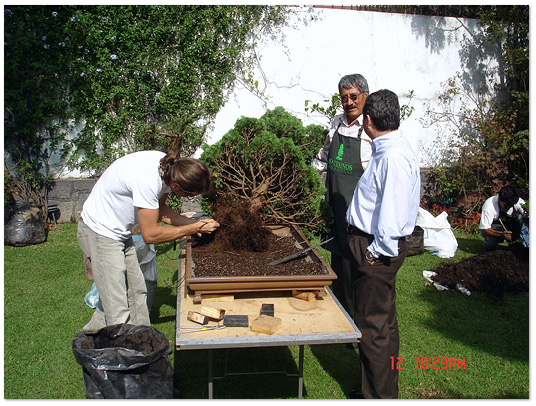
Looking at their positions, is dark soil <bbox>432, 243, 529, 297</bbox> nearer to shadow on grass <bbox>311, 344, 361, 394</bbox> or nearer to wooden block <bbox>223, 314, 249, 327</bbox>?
shadow on grass <bbox>311, 344, 361, 394</bbox>

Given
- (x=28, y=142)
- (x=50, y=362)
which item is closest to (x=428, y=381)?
(x=50, y=362)

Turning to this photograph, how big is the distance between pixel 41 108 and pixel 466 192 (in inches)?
279

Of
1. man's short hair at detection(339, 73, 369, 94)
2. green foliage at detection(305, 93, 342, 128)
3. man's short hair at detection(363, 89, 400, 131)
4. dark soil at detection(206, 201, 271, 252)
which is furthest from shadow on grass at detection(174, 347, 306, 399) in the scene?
green foliage at detection(305, 93, 342, 128)

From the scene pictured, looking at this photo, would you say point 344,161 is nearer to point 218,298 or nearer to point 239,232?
point 239,232

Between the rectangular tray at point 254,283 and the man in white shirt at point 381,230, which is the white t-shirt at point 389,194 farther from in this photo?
the rectangular tray at point 254,283

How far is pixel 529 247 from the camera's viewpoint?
5.91 m

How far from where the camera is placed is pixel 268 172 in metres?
4.40

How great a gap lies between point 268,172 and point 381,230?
5.36ft

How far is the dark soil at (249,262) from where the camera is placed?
11.2 ft

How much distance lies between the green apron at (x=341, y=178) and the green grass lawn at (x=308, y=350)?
0.94 metres

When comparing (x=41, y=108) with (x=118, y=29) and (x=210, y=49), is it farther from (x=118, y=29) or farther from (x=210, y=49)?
(x=210, y=49)

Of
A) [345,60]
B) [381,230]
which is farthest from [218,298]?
[345,60]

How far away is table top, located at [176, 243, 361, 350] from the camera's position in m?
2.75

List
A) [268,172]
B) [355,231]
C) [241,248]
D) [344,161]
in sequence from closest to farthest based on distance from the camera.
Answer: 1. [355,231]
2. [241,248]
3. [344,161]
4. [268,172]
